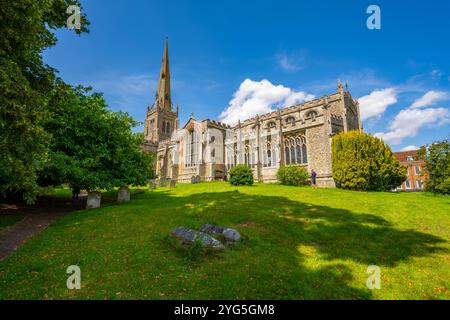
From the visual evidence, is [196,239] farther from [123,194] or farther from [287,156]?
[287,156]

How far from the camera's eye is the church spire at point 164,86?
7182 centimetres

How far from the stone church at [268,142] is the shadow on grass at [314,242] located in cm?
1676

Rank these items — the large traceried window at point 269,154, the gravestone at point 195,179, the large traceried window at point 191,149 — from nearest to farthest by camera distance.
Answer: the large traceried window at point 269,154 < the gravestone at point 195,179 < the large traceried window at point 191,149

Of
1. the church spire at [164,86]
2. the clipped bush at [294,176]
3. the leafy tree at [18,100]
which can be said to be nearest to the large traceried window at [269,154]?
the clipped bush at [294,176]

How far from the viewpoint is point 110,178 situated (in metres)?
13.5

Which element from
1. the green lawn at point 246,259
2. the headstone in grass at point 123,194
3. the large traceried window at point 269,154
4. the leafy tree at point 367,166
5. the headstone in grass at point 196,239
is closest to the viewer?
the green lawn at point 246,259

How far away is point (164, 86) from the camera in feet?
238

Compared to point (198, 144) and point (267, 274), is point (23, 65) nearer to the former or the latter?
point (267, 274)

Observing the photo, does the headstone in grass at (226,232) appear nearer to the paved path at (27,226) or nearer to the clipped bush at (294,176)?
the paved path at (27,226)

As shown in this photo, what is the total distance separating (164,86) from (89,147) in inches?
2531

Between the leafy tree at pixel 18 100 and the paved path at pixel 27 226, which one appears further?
the paved path at pixel 27 226

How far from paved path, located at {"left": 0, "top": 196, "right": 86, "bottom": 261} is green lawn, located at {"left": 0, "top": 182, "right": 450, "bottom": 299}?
0.57 meters

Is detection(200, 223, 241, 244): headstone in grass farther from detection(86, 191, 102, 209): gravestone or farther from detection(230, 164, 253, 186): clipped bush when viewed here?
detection(230, 164, 253, 186): clipped bush
